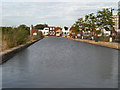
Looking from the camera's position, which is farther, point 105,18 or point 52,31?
point 52,31

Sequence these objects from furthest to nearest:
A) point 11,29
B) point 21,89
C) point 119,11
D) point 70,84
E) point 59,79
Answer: point 119,11, point 11,29, point 59,79, point 70,84, point 21,89

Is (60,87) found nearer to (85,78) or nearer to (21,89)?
(21,89)

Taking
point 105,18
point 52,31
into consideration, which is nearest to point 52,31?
point 52,31

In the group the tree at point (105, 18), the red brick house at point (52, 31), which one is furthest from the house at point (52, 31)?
the tree at point (105, 18)

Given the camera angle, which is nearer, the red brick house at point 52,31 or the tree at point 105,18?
the tree at point 105,18

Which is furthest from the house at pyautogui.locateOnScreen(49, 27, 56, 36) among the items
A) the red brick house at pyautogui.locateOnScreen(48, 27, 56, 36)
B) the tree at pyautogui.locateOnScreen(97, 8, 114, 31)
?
the tree at pyautogui.locateOnScreen(97, 8, 114, 31)

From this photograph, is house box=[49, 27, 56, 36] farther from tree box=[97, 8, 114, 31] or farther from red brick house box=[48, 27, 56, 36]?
tree box=[97, 8, 114, 31]

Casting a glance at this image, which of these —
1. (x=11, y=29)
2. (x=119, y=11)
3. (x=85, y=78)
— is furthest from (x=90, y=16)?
(x=85, y=78)

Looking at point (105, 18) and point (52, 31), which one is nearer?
point (105, 18)

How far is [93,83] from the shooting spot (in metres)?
7.93

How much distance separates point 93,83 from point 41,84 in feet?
5.64

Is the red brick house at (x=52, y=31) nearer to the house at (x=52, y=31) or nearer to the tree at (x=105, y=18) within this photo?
the house at (x=52, y=31)

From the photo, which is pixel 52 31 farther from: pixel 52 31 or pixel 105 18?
pixel 105 18

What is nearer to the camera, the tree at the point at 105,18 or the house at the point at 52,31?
the tree at the point at 105,18
